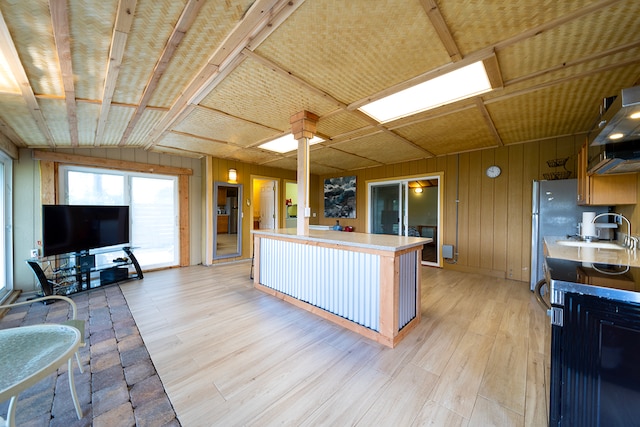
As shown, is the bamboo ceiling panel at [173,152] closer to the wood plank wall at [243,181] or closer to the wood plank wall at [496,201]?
the wood plank wall at [243,181]

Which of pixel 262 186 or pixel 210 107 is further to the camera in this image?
pixel 262 186

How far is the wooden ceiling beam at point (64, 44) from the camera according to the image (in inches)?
49.9

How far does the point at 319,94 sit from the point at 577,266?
2.46 metres

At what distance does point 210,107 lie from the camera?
272 cm

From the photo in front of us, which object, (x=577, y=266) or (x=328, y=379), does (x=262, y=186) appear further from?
(x=577, y=266)

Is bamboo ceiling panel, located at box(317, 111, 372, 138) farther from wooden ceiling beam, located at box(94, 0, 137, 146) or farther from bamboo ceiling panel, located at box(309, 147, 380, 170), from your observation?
wooden ceiling beam, located at box(94, 0, 137, 146)

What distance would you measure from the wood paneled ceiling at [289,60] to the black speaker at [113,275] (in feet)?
6.92

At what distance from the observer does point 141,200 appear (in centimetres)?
465

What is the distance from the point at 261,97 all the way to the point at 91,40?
1311 mm

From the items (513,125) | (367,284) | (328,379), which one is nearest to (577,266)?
(367,284)

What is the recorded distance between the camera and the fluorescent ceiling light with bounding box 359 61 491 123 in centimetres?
210

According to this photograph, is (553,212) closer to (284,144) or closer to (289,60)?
(289,60)

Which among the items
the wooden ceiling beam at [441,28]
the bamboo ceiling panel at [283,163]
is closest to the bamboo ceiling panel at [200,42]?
the wooden ceiling beam at [441,28]

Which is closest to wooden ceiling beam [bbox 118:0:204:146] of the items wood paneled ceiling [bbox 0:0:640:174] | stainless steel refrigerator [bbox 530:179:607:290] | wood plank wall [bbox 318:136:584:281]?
wood paneled ceiling [bbox 0:0:640:174]
